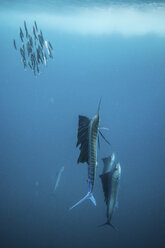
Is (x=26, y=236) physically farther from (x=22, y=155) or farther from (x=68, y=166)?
(x=22, y=155)

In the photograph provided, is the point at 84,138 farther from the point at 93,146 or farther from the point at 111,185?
the point at 111,185

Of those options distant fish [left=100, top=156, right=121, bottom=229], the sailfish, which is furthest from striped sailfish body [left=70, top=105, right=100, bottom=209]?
distant fish [left=100, top=156, right=121, bottom=229]

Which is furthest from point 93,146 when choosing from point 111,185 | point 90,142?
point 111,185

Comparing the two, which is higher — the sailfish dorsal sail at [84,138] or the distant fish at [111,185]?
the sailfish dorsal sail at [84,138]

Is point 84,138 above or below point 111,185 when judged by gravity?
above

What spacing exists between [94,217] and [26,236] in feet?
15.8

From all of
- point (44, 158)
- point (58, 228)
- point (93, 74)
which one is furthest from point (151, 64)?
point (58, 228)

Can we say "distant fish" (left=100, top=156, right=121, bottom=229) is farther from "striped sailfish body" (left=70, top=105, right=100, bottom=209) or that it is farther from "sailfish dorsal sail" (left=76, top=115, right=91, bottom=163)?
"sailfish dorsal sail" (left=76, top=115, right=91, bottom=163)

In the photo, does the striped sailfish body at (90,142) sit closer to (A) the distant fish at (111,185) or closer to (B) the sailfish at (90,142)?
(B) the sailfish at (90,142)

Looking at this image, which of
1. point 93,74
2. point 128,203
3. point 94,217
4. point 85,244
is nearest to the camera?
point 85,244

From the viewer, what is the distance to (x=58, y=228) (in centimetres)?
1380

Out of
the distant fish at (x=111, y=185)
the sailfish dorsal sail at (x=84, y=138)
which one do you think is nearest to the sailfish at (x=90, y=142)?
the sailfish dorsal sail at (x=84, y=138)

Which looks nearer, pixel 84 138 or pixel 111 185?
pixel 84 138

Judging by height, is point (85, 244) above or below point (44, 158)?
above
